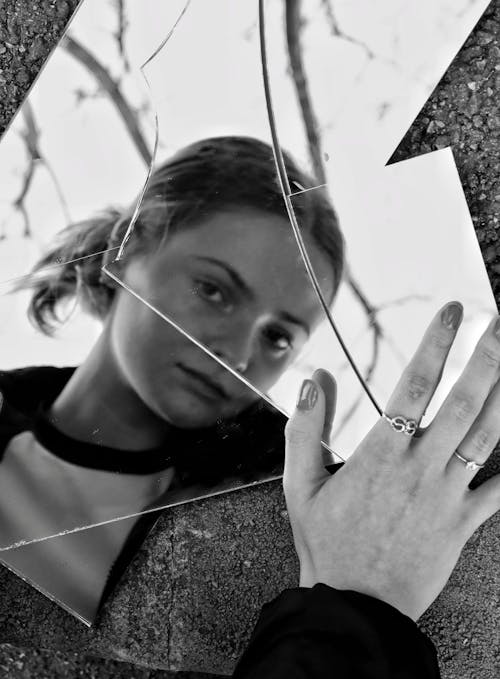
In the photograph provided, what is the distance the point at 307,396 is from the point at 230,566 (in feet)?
1.56

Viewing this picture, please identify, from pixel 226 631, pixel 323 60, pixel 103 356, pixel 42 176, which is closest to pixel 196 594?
pixel 226 631

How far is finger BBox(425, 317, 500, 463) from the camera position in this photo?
1153 mm

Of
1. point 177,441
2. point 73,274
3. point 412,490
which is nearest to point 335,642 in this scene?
point 412,490

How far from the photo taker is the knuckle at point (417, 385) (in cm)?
116

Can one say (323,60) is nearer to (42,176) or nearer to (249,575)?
(42,176)

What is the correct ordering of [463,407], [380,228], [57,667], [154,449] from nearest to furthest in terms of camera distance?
[463,407]
[380,228]
[154,449]
[57,667]

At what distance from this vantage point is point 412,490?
45.9 inches

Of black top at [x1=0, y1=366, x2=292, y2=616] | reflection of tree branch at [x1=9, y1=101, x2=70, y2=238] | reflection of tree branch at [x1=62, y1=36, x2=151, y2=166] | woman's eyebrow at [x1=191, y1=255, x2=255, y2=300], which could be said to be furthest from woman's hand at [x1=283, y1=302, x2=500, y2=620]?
reflection of tree branch at [x1=9, y1=101, x2=70, y2=238]

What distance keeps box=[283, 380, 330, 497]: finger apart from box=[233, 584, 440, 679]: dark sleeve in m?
0.18

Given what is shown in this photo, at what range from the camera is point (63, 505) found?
1405 mm

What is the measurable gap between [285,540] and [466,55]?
106 centimetres

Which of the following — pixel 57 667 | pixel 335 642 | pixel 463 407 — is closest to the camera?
pixel 335 642

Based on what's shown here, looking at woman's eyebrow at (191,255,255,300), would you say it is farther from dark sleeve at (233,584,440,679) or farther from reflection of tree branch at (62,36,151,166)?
dark sleeve at (233,584,440,679)

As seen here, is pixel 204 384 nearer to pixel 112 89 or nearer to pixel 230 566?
pixel 230 566
